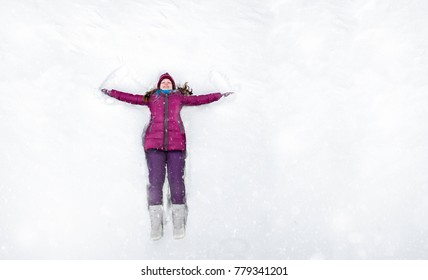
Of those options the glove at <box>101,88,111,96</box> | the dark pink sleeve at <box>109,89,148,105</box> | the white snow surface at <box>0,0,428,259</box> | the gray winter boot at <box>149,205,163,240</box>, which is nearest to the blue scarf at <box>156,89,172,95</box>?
the dark pink sleeve at <box>109,89,148,105</box>

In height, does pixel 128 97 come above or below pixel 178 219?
above

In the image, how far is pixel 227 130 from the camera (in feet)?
16.8

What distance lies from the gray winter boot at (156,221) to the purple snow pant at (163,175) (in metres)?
0.06

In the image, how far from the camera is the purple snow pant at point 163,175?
446 cm

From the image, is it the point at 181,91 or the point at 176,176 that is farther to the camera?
the point at 181,91

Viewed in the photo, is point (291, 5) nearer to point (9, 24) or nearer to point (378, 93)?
point (378, 93)

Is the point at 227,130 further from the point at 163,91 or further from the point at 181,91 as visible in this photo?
the point at 163,91

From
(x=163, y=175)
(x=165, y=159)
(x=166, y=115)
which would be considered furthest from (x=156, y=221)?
(x=166, y=115)

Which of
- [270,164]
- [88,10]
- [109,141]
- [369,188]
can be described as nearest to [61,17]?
[88,10]

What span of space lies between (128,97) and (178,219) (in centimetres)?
Result: 159

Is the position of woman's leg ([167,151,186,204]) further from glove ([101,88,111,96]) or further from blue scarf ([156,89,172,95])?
glove ([101,88,111,96])

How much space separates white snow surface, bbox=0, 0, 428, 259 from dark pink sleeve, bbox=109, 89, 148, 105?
0.26 m

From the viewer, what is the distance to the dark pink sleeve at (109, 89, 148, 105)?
484 centimetres

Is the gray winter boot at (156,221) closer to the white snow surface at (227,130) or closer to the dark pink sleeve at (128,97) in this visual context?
the white snow surface at (227,130)
